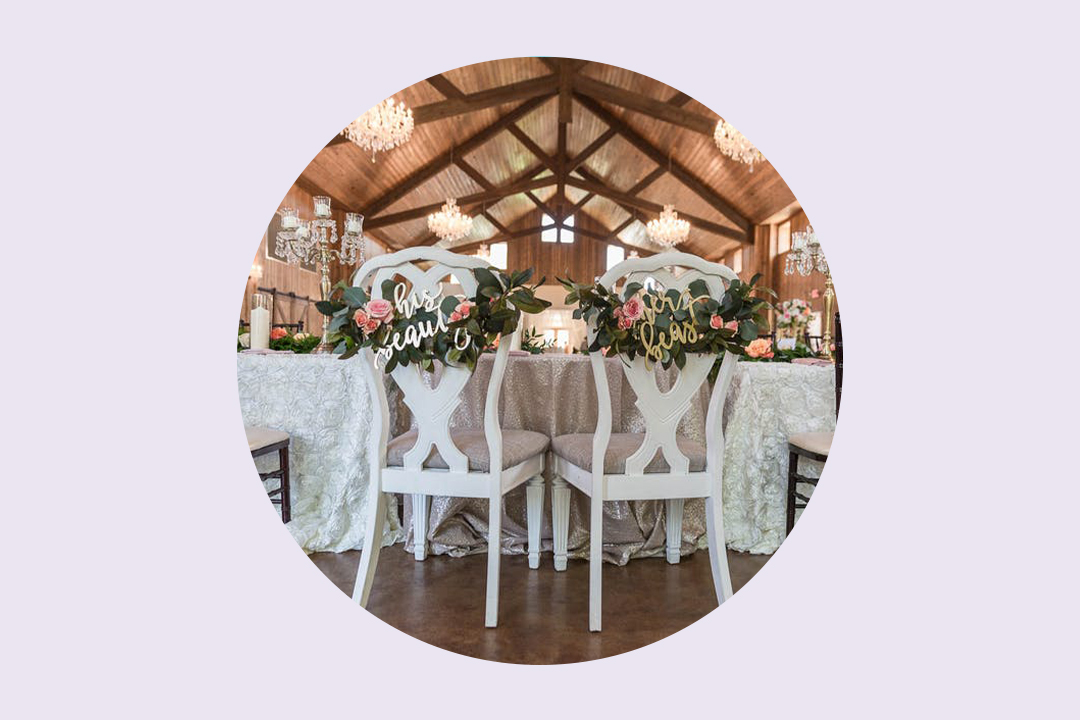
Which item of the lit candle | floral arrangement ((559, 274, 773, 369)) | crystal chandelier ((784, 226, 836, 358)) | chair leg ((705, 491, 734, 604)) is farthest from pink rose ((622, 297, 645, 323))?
the lit candle

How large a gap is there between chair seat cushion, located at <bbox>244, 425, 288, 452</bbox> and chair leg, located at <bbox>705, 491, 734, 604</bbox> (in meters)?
1.23

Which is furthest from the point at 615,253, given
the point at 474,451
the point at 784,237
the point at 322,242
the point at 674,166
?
the point at 674,166

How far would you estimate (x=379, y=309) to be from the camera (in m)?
1.12

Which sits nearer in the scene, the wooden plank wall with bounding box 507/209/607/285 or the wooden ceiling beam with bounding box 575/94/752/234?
the wooden plank wall with bounding box 507/209/607/285

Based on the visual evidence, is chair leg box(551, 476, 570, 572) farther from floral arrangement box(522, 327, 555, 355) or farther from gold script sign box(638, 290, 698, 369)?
A: gold script sign box(638, 290, 698, 369)

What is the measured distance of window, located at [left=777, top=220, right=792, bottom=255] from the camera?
5.96ft

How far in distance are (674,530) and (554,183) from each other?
51.9 inches

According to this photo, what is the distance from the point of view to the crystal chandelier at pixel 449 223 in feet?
5.68

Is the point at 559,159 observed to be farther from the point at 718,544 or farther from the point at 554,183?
the point at 718,544

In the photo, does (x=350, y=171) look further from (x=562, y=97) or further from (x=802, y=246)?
(x=802, y=246)

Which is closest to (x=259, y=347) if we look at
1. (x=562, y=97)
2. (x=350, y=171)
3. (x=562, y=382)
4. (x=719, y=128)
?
(x=350, y=171)

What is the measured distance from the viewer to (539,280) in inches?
47.2

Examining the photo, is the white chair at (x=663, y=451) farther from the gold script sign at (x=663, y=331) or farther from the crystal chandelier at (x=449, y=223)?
the crystal chandelier at (x=449, y=223)

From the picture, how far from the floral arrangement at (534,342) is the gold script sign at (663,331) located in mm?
702
